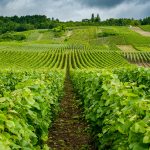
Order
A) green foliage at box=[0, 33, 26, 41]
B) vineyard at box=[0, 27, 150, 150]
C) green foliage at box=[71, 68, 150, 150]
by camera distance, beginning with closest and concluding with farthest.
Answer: green foliage at box=[71, 68, 150, 150], vineyard at box=[0, 27, 150, 150], green foliage at box=[0, 33, 26, 41]

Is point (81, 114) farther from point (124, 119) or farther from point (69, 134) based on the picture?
point (124, 119)

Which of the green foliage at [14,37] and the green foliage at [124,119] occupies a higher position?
the green foliage at [124,119]

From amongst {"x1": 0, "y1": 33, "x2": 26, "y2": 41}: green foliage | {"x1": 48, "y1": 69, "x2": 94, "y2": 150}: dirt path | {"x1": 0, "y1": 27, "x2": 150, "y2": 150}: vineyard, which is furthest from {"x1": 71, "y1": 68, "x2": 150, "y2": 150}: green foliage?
{"x1": 0, "y1": 33, "x2": 26, "y2": 41}: green foliage

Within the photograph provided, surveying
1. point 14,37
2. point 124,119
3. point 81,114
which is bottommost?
point 81,114

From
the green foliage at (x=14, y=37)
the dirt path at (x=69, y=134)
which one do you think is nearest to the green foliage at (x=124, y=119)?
the dirt path at (x=69, y=134)

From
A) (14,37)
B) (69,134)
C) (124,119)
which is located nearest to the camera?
(124,119)

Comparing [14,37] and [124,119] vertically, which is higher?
[124,119]

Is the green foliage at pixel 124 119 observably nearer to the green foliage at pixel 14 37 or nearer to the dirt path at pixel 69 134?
the dirt path at pixel 69 134

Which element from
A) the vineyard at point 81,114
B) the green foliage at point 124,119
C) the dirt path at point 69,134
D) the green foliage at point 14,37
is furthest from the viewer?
the green foliage at point 14,37

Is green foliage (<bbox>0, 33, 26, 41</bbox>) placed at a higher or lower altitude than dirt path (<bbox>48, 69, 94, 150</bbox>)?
higher

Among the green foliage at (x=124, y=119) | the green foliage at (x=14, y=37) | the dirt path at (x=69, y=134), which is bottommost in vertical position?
the dirt path at (x=69, y=134)

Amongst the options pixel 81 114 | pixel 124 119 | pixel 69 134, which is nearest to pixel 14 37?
pixel 81 114

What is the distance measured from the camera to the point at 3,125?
535 centimetres

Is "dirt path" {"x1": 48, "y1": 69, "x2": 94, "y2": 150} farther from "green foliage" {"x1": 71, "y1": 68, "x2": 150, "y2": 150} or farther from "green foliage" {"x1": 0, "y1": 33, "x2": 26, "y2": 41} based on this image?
"green foliage" {"x1": 0, "y1": 33, "x2": 26, "y2": 41}
